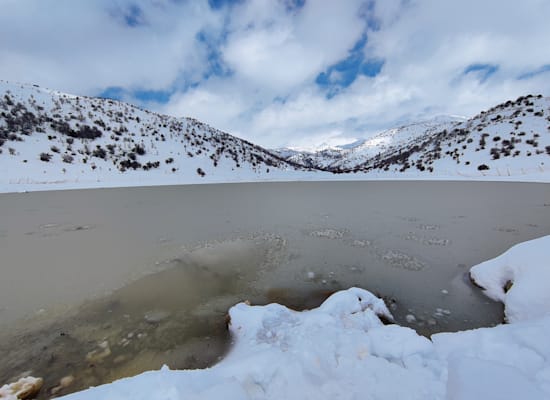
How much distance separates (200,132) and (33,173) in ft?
57.8

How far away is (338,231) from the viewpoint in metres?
5.25

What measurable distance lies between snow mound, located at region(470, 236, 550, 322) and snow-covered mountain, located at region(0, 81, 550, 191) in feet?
49.2

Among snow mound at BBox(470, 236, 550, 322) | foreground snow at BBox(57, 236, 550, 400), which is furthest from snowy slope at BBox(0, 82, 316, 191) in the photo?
snow mound at BBox(470, 236, 550, 322)

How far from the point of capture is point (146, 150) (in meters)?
20.4

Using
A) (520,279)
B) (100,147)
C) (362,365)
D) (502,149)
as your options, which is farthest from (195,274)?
(502,149)

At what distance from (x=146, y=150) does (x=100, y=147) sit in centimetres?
324

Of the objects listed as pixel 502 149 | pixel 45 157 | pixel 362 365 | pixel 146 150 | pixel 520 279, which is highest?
pixel 146 150

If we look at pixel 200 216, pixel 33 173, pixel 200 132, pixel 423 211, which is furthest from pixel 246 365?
pixel 200 132

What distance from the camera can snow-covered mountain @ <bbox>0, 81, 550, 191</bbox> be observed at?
47.6ft

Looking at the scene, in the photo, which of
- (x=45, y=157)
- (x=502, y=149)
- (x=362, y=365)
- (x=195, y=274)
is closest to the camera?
(x=362, y=365)

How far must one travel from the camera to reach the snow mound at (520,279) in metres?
2.16

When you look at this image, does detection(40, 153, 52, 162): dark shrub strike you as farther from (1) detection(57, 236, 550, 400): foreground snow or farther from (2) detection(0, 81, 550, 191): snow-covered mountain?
(1) detection(57, 236, 550, 400): foreground snow

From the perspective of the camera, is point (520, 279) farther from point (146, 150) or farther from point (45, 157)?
point (146, 150)

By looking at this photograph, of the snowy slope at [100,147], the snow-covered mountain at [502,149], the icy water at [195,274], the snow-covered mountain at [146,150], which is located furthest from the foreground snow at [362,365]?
the snow-covered mountain at [502,149]
